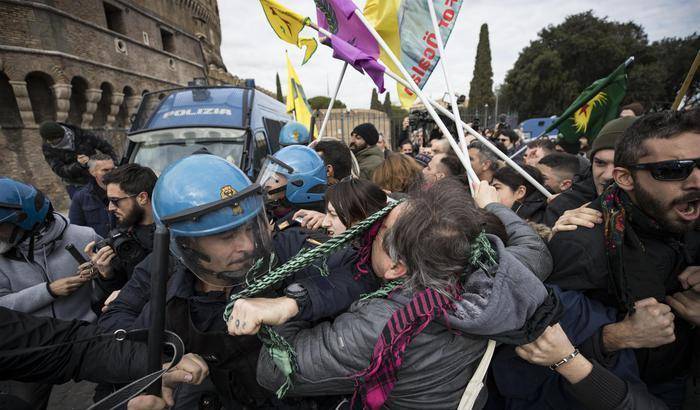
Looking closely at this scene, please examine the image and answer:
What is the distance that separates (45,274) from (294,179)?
1.78 m

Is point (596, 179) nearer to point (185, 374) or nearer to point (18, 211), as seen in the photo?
point (185, 374)

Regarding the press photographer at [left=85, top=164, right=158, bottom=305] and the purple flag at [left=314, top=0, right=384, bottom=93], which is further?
the purple flag at [left=314, top=0, right=384, bottom=93]

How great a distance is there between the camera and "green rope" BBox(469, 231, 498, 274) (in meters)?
1.04

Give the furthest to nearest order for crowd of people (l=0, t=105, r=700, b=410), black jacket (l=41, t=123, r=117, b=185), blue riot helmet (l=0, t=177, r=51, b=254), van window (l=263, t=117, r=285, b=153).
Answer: van window (l=263, t=117, r=285, b=153), black jacket (l=41, t=123, r=117, b=185), blue riot helmet (l=0, t=177, r=51, b=254), crowd of people (l=0, t=105, r=700, b=410)

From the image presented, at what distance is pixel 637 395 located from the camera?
1280mm

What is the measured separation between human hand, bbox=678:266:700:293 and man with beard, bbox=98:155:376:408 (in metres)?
1.28

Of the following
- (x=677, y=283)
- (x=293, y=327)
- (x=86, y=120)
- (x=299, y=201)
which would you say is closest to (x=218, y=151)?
(x=299, y=201)

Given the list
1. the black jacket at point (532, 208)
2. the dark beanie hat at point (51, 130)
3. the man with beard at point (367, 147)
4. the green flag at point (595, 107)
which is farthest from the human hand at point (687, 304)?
the dark beanie hat at point (51, 130)

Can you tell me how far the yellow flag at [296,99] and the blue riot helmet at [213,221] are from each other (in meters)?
6.05

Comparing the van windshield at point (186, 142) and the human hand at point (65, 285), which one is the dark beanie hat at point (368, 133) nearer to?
the van windshield at point (186, 142)

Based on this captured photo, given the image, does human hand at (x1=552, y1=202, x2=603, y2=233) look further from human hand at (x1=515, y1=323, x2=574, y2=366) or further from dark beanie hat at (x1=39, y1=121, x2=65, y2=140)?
dark beanie hat at (x1=39, y1=121, x2=65, y2=140)

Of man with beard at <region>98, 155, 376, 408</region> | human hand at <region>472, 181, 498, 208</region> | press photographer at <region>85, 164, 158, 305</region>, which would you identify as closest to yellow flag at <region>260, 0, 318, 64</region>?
press photographer at <region>85, 164, 158, 305</region>

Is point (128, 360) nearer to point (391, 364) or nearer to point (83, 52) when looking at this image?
point (391, 364)

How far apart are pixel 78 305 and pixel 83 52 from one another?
1781cm
